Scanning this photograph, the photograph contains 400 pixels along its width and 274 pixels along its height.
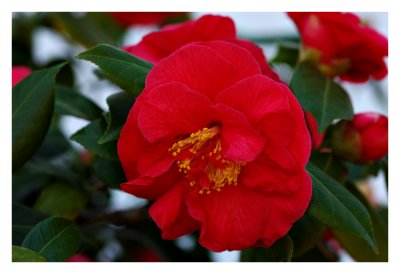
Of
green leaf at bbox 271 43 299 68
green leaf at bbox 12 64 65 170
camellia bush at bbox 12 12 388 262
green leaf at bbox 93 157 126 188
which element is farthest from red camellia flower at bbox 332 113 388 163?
green leaf at bbox 12 64 65 170

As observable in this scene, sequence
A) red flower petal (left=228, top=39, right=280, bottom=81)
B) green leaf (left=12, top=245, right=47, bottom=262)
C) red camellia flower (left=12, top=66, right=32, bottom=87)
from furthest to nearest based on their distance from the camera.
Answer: red camellia flower (left=12, top=66, right=32, bottom=87)
red flower petal (left=228, top=39, right=280, bottom=81)
green leaf (left=12, top=245, right=47, bottom=262)

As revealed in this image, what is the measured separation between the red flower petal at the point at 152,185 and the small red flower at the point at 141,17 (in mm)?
956

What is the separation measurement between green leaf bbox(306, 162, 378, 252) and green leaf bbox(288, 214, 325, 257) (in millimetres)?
118

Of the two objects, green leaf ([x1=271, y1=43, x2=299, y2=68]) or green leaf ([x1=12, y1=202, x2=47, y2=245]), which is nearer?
green leaf ([x1=12, y1=202, x2=47, y2=245])

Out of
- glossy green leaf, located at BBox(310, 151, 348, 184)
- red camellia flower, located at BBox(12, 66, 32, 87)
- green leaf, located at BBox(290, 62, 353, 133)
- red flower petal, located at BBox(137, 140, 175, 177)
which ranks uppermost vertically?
red flower petal, located at BBox(137, 140, 175, 177)

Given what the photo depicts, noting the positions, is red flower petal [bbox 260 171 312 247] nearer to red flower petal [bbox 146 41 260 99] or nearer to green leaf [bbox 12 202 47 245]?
red flower petal [bbox 146 41 260 99]

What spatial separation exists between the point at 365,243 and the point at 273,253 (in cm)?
23

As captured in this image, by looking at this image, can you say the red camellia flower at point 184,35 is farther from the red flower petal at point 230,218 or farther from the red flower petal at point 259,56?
the red flower petal at point 230,218

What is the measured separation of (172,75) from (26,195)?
0.59 meters

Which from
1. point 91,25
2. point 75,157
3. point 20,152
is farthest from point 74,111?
point 91,25

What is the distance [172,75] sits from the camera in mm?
785

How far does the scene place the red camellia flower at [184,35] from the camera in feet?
3.09

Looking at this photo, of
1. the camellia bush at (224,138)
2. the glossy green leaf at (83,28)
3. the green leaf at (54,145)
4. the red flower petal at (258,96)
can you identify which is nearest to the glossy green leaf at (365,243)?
the camellia bush at (224,138)

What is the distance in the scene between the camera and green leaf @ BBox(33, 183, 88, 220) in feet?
3.80
